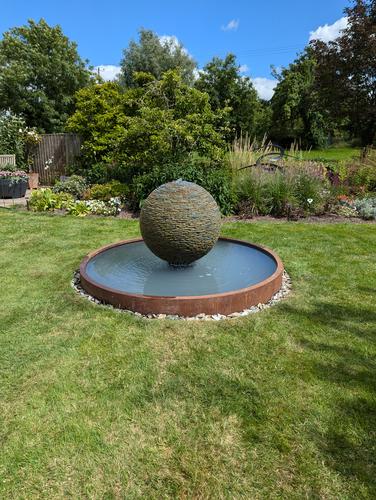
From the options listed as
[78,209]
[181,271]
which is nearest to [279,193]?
[181,271]

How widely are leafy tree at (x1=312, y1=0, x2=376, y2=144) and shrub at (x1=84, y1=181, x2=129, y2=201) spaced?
13.0 meters

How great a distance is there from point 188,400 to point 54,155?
1494cm

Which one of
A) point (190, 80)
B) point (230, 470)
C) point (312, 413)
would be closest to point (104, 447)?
point (230, 470)

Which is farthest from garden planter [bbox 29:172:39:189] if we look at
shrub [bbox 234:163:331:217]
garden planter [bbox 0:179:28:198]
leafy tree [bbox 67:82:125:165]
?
shrub [bbox 234:163:331:217]

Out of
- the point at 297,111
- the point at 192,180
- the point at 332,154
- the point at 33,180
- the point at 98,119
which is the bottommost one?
the point at 33,180

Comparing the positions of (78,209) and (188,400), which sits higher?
(78,209)

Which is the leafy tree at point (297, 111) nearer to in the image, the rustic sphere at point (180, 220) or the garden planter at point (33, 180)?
the garden planter at point (33, 180)

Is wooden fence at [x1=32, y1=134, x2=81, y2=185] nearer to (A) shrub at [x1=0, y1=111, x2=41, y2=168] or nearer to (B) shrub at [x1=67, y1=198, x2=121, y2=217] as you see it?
(A) shrub at [x1=0, y1=111, x2=41, y2=168]

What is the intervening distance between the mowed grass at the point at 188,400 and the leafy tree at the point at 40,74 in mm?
21341

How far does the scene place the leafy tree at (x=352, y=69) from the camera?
651 inches

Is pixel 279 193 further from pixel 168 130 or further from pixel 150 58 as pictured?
pixel 150 58

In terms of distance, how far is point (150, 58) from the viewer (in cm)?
2947

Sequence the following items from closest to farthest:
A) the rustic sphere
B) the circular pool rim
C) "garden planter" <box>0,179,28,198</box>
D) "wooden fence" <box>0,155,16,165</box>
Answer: the circular pool rim
the rustic sphere
"garden planter" <box>0,179,28,198</box>
"wooden fence" <box>0,155,16,165</box>

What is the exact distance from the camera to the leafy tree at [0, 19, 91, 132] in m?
22.2
